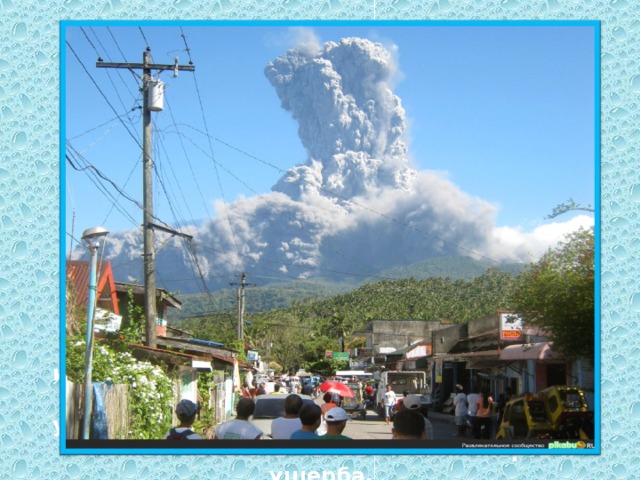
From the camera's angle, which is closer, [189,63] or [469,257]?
[189,63]

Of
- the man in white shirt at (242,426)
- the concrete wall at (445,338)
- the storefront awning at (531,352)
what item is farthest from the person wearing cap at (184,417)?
the concrete wall at (445,338)

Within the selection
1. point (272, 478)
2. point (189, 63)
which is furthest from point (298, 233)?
point (272, 478)

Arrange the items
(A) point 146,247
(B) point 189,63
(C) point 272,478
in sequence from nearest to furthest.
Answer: (C) point 272,478 → (B) point 189,63 → (A) point 146,247

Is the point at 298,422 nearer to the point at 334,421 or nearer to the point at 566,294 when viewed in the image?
the point at 334,421

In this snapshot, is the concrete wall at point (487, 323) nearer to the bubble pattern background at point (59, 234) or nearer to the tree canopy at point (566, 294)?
the tree canopy at point (566, 294)

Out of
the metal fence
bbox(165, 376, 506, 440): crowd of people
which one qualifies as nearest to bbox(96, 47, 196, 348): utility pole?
the metal fence

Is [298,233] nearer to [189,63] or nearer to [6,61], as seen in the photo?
[189,63]

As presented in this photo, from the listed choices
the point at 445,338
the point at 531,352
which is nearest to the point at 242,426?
the point at 531,352
